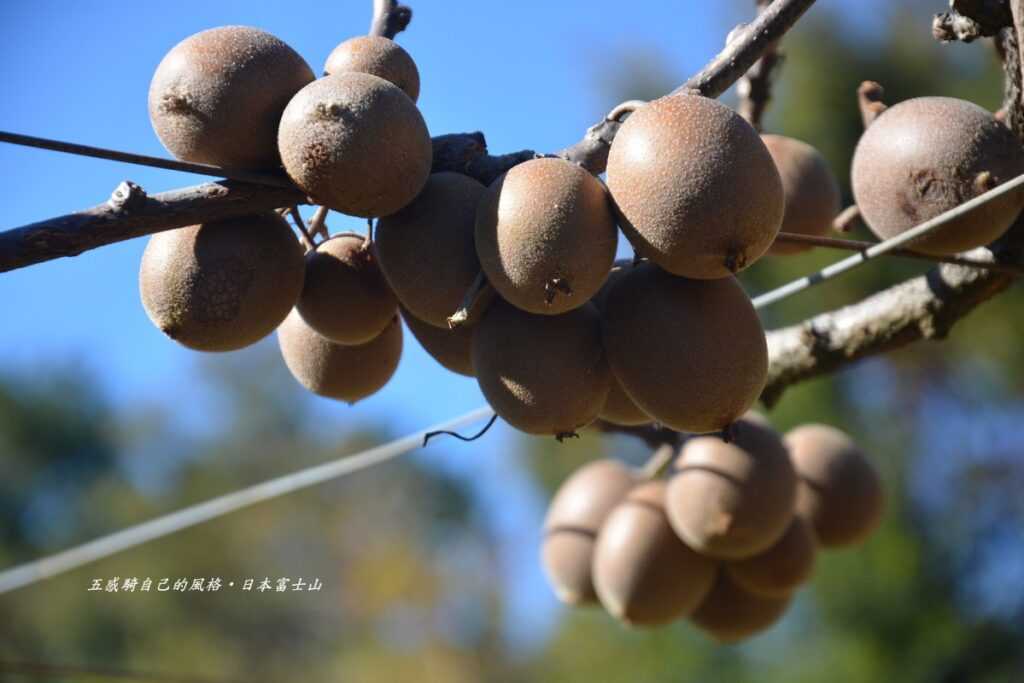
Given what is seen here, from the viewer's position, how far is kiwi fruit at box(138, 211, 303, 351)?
3.49ft

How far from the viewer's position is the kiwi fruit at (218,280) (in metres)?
1.06

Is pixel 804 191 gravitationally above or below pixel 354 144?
below

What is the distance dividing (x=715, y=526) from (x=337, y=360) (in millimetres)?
728

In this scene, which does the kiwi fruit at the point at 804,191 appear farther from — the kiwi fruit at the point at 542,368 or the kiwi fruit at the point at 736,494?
the kiwi fruit at the point at 542,368

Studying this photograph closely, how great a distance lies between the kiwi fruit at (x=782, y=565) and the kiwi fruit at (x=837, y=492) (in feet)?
0.40

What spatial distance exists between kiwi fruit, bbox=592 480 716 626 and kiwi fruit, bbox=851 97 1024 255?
77 cm

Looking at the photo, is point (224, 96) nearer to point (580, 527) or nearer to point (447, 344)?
point (447, 344)

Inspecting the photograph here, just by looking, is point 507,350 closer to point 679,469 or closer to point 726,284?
point 726,284

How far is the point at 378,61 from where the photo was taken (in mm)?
1177

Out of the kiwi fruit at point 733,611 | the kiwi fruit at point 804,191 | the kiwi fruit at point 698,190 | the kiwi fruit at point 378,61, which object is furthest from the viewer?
the kiwi fruit at point 733,611

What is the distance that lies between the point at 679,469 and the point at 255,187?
3.37ft

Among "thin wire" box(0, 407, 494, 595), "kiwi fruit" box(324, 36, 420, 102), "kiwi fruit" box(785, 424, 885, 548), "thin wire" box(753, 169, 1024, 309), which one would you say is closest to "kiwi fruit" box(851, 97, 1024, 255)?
"thin wire" box(753, 169, 1024, 309)

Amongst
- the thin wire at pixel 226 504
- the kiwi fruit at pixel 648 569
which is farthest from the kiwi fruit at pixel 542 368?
the kiwi fruit at pixel 648 569

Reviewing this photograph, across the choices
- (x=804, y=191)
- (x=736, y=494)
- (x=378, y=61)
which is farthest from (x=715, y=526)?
(x=378, y=61)
